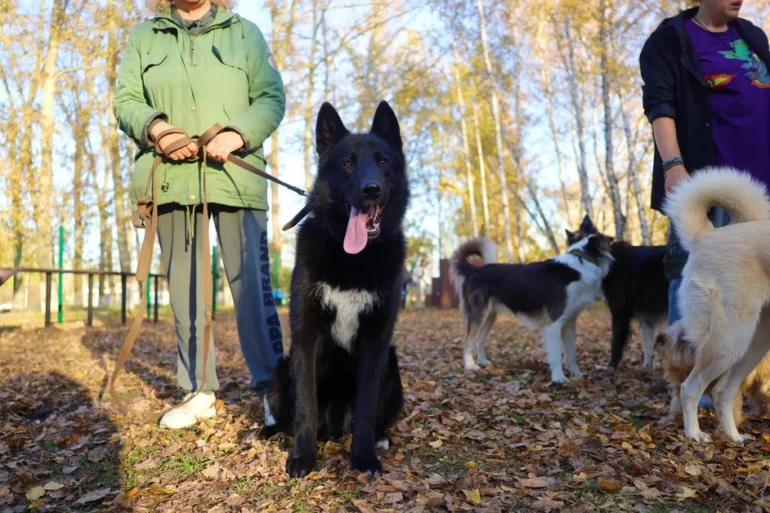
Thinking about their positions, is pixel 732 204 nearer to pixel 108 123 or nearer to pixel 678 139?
pixel 678 139

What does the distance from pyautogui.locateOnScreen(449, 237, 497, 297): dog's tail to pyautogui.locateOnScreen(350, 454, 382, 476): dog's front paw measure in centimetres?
452

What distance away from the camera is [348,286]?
2754 millimetres

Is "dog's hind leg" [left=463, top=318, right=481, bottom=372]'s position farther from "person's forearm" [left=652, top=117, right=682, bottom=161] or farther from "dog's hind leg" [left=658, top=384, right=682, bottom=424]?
"person's forearm" [left=652, top=117, right=682, bottom=161]

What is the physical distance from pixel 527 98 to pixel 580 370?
1808 cm

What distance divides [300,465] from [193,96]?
2112 mm

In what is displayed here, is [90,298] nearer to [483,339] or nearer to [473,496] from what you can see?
[483,339]

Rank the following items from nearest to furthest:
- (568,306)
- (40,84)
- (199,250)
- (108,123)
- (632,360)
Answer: (199,250) < (568,306) < (632,360) < (40,84) < (108,123)

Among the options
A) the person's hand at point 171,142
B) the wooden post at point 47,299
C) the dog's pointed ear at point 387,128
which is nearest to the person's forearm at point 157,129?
the person's hand at point 171,142

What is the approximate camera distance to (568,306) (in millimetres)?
5988

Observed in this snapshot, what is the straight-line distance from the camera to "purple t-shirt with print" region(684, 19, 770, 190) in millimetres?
3445

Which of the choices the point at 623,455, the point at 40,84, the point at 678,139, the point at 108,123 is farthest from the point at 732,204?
the point at 108,123

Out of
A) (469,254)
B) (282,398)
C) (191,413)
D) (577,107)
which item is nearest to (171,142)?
(282,398)

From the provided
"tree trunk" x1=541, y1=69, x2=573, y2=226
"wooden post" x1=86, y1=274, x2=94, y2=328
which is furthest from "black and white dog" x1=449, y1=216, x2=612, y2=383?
"tree trunk" x1=541, y1=69, x2=573, y2=226

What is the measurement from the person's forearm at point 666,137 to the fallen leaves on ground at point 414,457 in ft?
5.34
